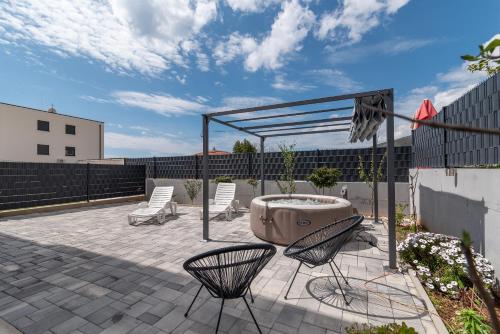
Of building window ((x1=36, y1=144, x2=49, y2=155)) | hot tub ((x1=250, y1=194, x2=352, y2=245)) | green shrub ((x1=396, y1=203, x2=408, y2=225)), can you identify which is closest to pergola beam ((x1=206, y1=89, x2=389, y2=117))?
hot tub ((x1=250, y1=194, x2=352, y2=245))

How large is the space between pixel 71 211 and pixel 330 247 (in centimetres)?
952

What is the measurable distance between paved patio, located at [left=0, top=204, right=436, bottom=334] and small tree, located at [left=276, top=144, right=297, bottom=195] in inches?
151

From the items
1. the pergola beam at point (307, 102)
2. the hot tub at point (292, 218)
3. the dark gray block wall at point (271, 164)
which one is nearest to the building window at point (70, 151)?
the dark gray block wall at point (271, 164)

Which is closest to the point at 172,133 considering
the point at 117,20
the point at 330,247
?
the point at 117,20

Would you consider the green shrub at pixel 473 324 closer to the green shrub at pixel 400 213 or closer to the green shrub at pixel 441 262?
the green shrub at pixel 441 262

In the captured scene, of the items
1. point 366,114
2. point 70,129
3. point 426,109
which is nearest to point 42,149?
point 70,129

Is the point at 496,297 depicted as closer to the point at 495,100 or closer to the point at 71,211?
the point at 495,100

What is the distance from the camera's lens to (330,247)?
293 centimetres

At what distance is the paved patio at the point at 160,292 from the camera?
8.18ft

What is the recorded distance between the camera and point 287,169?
9094 mm

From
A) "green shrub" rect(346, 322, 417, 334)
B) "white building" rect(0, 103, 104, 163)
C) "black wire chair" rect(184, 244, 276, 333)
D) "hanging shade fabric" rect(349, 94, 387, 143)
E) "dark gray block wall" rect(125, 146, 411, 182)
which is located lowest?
"green shrub" rect(346, 322, 417, 334)

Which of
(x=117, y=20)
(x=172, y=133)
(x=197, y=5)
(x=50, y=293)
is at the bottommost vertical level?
(x=50, y=293)

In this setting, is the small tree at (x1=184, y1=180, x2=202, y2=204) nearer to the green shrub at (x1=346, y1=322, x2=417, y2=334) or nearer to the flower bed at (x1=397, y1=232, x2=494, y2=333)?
the flower bed at (x1=397, y1=232, x2=494, y2=333)

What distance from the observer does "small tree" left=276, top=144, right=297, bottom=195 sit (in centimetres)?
872
